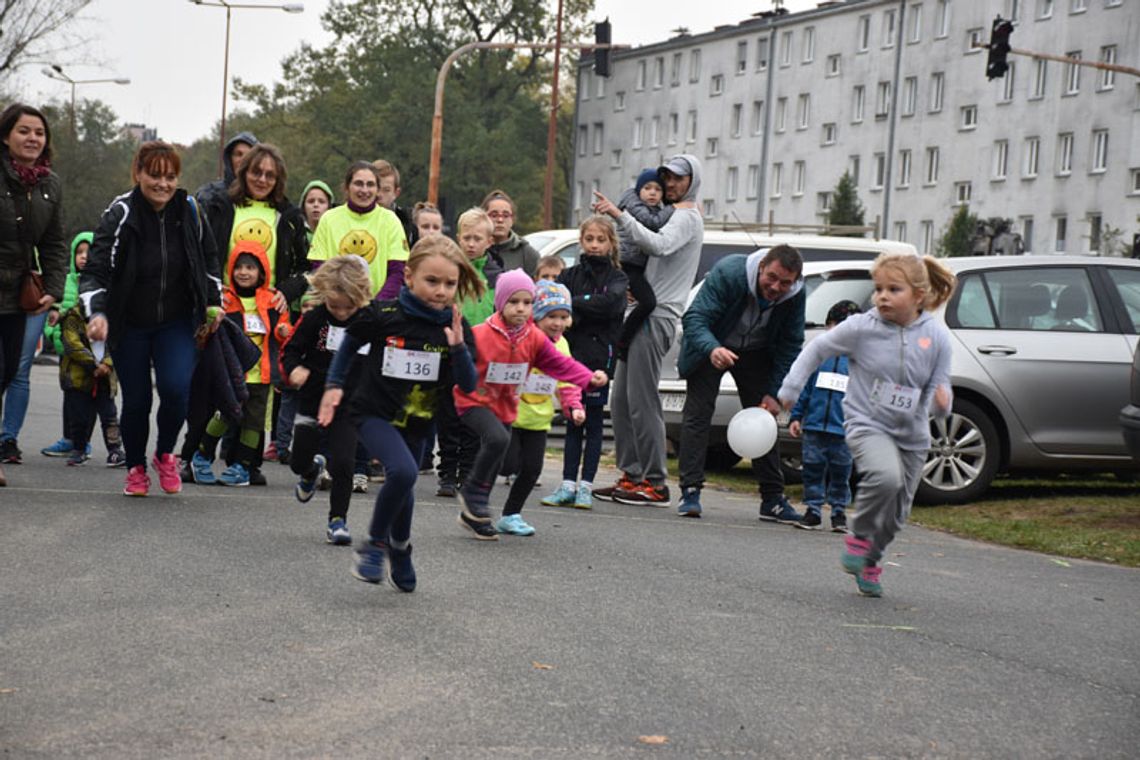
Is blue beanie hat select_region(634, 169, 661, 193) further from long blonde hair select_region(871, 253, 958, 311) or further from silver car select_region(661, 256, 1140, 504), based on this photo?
long blonde hair select_region(871, 253, 958, 311)

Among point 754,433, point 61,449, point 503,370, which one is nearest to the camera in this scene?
point 503,370

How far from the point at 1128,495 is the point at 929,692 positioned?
28.1 feet

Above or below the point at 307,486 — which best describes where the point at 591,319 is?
above

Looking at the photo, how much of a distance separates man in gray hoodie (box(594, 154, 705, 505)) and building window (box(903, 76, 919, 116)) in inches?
2638

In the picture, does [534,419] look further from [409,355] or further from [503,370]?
[409,355]

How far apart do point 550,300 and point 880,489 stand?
262 centimetres

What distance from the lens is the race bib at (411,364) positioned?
746cm

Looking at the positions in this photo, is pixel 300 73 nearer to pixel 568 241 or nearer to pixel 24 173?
pixel 568 241

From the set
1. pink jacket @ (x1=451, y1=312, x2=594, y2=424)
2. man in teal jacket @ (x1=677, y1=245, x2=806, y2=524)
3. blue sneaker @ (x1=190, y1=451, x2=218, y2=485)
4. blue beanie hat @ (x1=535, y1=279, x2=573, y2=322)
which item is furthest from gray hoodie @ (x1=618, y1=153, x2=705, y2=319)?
blue sneaker @ (x1=190, y1=451, x2=218, y2=485)

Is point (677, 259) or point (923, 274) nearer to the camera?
point (923, 274)

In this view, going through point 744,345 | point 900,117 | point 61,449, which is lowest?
point 61,449

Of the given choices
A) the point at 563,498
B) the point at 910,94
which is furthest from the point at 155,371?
the point at 910,94

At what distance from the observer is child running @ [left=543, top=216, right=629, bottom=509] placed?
438 inches

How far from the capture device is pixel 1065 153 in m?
67.9
